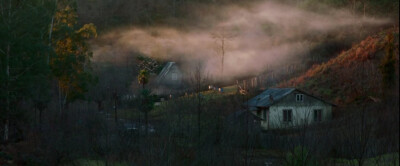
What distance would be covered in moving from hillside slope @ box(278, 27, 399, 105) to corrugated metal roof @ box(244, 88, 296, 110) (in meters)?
0.45

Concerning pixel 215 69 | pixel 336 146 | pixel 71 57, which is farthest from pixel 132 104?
pixel 71 57

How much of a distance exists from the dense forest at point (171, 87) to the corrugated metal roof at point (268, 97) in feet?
1.93

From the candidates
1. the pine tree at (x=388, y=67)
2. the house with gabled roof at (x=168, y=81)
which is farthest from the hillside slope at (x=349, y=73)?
the house with gabled roof at (x=168, y=81)

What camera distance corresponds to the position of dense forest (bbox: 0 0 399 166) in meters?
8.34

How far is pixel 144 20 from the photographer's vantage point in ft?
54.9

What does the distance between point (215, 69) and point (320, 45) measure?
42.9 ft

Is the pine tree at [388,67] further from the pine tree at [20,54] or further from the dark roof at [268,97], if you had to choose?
the pine tree at [20,54]

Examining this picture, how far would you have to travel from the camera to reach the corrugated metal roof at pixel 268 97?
892 inches

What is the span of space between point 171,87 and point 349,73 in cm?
1733

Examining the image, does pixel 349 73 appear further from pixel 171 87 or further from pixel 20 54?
pixel 20 54

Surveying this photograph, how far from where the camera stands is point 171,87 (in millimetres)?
10625

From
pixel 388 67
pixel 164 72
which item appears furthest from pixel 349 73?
pixel 164 72

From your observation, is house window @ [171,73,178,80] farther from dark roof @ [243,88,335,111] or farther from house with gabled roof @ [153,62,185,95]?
dark roof @ [243,88,335,111]

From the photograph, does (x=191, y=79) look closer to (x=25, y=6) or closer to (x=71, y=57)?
(x=25, y=6)
